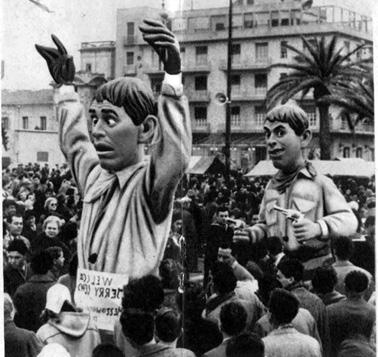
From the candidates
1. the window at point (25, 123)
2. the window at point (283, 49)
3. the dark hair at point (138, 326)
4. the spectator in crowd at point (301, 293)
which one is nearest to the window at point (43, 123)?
the window at point (25, 123)

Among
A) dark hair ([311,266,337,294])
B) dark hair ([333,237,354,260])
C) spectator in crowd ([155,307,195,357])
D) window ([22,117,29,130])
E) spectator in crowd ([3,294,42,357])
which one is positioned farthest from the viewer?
window ([22,117,29,130])

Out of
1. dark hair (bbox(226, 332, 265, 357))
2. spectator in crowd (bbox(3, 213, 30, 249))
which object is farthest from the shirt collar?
dark hair (bbox(226, 332, 265, 357))

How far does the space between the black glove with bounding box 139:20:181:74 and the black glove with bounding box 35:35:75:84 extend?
69cm

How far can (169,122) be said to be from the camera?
4.77m

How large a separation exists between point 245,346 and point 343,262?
877mm

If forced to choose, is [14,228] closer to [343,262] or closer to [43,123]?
[43,123]

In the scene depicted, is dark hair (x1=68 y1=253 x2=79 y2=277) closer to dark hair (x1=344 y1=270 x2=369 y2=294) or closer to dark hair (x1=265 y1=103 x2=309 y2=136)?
dark hair (x1=265 y1=103 x2=309 y2=136)

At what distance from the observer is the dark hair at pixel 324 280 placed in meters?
4.71

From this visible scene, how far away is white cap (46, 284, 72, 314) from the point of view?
200 inches

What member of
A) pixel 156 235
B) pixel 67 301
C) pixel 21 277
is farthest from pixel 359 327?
pixel 21 277

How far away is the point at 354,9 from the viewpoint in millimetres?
4918

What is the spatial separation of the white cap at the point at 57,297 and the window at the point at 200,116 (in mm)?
1277

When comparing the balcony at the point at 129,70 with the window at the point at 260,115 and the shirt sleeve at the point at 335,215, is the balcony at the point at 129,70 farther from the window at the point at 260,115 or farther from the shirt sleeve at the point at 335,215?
the shirt sleeve at the point at 335,215

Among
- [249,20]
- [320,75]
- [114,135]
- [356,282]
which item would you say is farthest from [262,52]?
[356,282]
